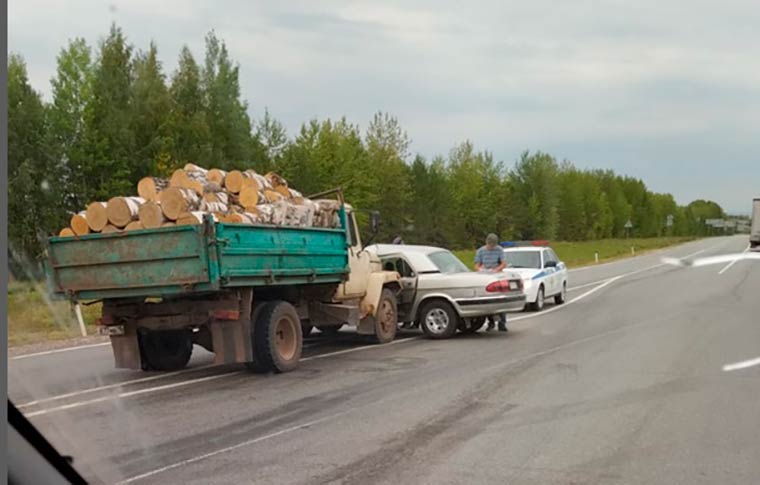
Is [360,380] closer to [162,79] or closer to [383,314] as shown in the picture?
[383,314]

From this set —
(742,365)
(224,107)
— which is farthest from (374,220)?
(224,107)

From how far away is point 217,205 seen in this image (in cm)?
935

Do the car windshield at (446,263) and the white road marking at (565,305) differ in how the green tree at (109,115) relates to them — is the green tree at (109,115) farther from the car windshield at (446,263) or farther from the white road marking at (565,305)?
the white road marking at (565,305)

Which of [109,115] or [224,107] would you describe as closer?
[109,115]

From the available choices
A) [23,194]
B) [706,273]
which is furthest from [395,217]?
[706,273]

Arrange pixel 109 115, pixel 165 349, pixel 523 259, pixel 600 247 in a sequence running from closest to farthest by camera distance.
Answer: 1. pixel 109 115
2. pixel 165 349
3. pixel 523 259
4. pixel 600 247

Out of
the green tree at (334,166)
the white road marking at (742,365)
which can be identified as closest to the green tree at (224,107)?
the green tree at (334,166)

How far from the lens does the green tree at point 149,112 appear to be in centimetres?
289

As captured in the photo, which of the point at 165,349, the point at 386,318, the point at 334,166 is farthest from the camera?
the point at 386,318

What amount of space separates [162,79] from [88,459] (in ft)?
4.53

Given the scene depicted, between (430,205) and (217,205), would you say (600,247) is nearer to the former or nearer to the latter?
(430,205)

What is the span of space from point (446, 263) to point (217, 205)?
19.1ft

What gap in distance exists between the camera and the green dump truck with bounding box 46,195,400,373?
8656 millimetres

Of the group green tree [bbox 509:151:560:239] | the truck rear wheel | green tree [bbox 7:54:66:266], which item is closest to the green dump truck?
the truck rear wheel
